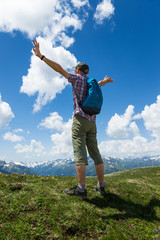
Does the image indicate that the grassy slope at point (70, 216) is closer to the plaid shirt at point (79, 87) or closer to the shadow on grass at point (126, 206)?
the shadow on grass at point (126, 206)

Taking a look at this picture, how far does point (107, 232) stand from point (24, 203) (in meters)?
3.13

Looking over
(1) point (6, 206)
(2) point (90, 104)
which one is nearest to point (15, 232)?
(1) point (6, 206)

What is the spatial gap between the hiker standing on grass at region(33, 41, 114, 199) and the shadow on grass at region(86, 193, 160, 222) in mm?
504

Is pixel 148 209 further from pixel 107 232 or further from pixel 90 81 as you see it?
pixel 90 81

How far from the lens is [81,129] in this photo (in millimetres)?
6871

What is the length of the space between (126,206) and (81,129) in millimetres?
4047

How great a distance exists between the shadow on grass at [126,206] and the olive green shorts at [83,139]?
5.64ft

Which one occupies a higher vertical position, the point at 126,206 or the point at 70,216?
the point at 70,216

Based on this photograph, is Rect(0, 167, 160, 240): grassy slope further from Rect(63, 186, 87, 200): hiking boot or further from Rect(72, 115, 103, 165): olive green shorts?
Rect(72, 115, 103, 165): olive green shorts

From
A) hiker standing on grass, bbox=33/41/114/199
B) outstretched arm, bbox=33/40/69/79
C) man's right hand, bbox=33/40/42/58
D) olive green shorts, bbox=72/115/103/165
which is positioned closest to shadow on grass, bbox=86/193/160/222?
hiker standing on grass, bbox=33/41/114/199

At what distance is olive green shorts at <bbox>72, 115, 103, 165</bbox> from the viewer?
660 cm

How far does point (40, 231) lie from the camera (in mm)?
4543

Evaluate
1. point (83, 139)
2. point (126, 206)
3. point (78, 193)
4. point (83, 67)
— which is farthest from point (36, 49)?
point (126, 206)

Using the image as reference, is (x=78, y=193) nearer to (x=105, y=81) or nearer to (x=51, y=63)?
(x=51, y=63)
